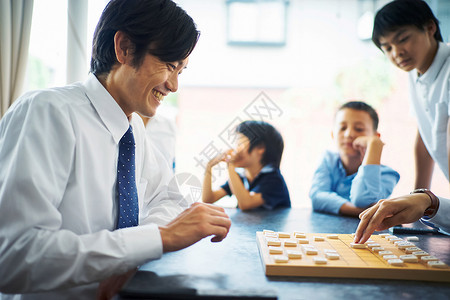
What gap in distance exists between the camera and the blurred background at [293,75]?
3.52 meters

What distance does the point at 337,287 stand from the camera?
0.69 meters

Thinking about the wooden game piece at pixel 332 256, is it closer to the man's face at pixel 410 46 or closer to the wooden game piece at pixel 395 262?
the wooden game piece at pixel 395 262

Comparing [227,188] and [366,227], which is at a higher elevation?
[366,227]

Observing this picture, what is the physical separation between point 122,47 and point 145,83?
11 cm

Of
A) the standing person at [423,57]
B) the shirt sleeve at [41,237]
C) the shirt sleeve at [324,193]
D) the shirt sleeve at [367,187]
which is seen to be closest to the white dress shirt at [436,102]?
the standing person at [423,57]

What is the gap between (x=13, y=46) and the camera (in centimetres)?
172

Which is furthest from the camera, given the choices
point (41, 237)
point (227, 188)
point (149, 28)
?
point (227, 188)

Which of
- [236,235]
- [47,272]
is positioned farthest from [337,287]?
[47,272]

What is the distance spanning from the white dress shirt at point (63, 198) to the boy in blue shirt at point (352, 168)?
3.06ft

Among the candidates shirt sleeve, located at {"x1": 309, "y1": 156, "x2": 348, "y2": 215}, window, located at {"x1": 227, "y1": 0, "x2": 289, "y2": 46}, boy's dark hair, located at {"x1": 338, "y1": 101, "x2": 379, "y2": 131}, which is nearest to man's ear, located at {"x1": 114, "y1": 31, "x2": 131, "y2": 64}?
shirt sleeve, located at {"x1": 309, "y1": 156, "x2": 348, "y2": 215}

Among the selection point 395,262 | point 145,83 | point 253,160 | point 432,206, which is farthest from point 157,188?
point 253,160

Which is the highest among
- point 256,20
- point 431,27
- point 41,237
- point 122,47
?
point 256,20

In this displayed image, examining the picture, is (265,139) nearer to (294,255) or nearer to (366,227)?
(366,227)

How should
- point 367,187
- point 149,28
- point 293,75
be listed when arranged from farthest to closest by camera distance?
point 293,75 < point 367,187 < point 149,28
